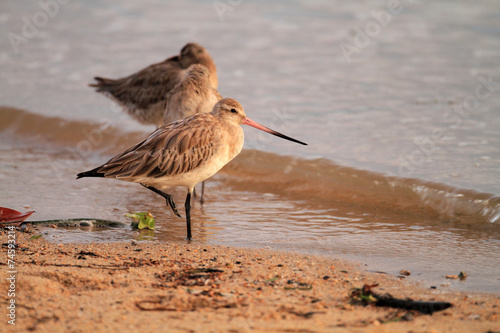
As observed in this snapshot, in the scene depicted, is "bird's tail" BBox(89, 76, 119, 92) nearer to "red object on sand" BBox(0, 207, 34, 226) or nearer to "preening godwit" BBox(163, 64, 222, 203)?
"preening godwit" BBox(163, 64, 222, 203)

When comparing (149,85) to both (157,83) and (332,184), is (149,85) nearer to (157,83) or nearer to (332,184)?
(157,83)

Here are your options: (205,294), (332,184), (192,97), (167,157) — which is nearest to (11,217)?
(167,157)

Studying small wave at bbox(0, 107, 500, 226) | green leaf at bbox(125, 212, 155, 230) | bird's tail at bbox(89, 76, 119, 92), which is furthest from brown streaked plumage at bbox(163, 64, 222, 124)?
bird's tail at bbox(89, 76, 119, 92)

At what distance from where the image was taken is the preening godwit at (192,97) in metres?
7.97

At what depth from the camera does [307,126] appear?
9836 mm

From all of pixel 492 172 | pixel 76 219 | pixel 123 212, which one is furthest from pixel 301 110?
pixel 76 219

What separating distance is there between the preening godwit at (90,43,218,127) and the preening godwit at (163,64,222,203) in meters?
1.14

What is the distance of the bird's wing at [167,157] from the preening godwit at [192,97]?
1.68m

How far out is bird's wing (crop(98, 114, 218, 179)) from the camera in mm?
6145

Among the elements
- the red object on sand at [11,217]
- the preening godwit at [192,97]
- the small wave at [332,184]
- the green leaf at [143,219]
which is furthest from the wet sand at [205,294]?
the preening godwit at [192,97]

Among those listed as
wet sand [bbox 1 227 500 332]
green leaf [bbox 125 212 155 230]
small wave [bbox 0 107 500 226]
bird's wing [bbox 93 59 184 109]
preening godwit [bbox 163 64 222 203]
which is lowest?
wet sand [bbox 1 227 500 332]

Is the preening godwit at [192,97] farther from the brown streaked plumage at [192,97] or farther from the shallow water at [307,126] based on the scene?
the shallow water at [307,126]

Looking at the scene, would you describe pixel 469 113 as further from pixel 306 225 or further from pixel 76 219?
pixel 76 219

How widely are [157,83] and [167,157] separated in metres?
3.58
